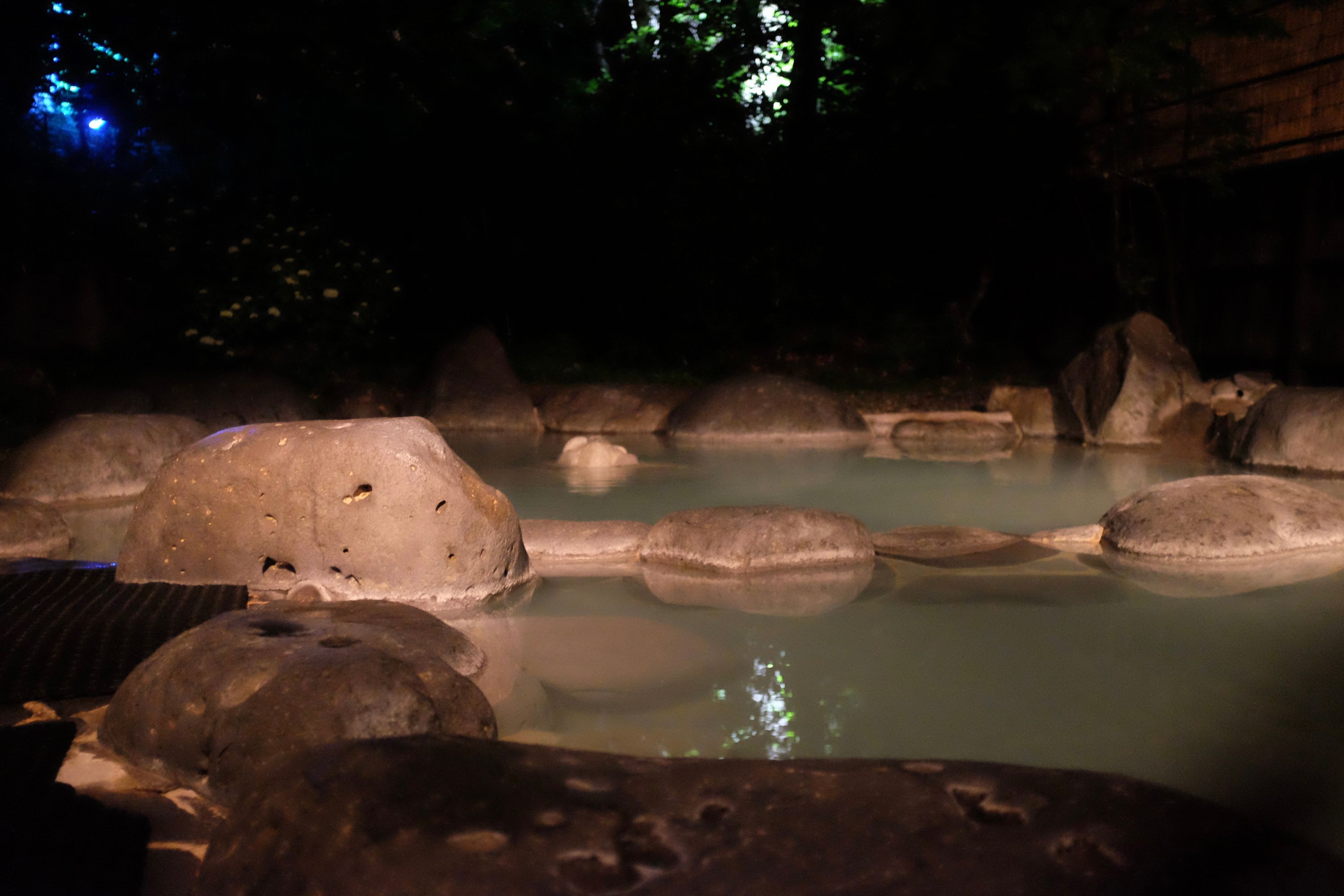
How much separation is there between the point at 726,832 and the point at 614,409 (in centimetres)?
1020

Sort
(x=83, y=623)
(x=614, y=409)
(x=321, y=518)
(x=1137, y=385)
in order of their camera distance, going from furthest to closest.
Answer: (x=614, y=409) < (x=1137, y=385) < (x=321, y=518) < (x=83, y=623)

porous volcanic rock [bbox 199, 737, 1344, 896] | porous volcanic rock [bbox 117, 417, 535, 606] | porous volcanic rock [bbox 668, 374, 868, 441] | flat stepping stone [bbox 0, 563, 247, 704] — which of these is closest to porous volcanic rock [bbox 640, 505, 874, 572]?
porous volcanic rock [bbox 117, 417, 535, 606]

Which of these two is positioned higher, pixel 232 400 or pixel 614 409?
pixel 232 400

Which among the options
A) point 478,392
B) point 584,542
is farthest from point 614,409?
point 584,542

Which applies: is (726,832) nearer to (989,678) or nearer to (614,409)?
(989,678)

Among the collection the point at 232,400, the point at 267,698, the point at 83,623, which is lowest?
the point at 83,623

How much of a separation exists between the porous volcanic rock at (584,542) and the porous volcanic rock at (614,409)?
6.15m

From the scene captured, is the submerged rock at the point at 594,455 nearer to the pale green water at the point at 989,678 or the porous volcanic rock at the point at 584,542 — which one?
the porous volcanic rock at the point at 584,542

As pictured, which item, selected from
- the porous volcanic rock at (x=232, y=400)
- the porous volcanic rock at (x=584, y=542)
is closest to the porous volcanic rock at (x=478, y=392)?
the porous volcanic rock at (x=232, y=400)

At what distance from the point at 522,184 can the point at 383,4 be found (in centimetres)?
478

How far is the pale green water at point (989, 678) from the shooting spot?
112 inches

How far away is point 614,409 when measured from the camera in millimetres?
11680

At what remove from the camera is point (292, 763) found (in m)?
1.77

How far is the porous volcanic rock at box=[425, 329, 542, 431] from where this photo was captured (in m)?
11.8
